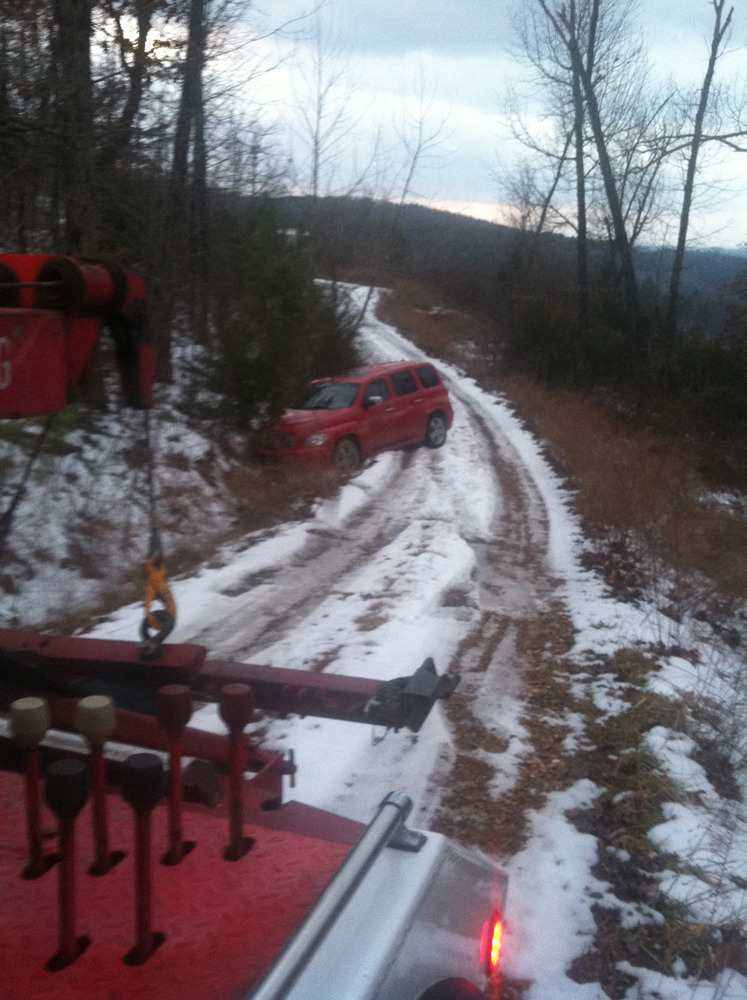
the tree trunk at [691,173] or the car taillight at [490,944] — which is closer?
the car taillight at [490,944]

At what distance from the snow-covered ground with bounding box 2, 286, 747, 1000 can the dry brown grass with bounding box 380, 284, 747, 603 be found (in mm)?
473

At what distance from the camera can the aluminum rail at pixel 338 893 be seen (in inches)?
58.1

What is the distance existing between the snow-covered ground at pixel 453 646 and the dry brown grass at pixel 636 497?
47 centimetres

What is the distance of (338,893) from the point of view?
1698 millimetres

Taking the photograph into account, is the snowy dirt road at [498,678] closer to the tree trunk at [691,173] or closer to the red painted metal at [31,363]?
the red painted metal at [31,363]

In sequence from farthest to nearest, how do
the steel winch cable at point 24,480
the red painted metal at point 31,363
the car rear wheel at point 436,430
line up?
Result: the car rear wheel at point 436,430 < the steel winch cable at point 24,480 < the red painted metal at point 31,363

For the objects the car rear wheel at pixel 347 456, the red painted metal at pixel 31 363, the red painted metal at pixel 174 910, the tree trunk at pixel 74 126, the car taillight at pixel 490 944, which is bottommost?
the car rear wheel at pixel 347 456

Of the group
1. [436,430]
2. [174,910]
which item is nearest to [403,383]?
[436,430]

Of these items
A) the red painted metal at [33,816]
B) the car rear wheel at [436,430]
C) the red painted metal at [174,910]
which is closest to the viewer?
the red painted metal at [174,910]

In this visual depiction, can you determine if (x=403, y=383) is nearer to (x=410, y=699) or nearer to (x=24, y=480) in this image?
(x=24, y=480)

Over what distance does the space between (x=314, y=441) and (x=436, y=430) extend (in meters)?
3.72

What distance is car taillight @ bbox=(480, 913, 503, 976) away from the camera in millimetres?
1952

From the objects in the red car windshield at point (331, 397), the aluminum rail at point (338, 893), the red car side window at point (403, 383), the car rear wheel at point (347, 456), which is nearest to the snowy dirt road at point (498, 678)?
the car rear wheel at point (347, 456)

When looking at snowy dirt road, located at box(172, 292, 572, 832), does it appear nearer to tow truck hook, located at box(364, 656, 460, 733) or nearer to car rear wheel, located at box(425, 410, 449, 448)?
tow truck hook, located at box(364, 656, 460, 733)
